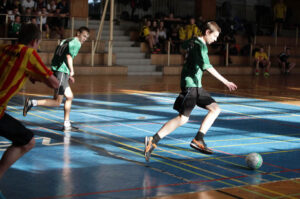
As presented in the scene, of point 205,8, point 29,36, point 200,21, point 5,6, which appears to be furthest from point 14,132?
point 205,8

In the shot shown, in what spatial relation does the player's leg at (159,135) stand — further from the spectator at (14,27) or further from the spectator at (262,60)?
the spectator at (262,60)

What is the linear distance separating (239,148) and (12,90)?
4564 mm

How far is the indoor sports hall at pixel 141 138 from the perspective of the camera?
6.38 m

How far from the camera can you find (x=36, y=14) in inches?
892

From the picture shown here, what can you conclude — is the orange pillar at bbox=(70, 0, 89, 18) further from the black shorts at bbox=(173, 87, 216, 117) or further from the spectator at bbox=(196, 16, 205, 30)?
the black shorts at bbox=(173, 87, 216, 117)

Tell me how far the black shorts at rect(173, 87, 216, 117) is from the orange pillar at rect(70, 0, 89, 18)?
55.9 feet

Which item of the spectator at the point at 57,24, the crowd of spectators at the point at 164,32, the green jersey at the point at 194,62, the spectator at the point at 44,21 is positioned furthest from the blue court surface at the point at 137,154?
the crowd of spectators at the point at 164,32

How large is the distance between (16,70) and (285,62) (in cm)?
2284

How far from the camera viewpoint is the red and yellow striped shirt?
5.35m

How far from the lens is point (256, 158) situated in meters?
7.35

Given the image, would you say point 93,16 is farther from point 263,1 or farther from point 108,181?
point 108,181

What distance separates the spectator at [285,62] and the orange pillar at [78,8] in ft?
32.2

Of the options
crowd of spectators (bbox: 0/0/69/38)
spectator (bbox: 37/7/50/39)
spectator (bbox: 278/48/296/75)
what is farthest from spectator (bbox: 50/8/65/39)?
spectator (bbox: 278/48/296/75)

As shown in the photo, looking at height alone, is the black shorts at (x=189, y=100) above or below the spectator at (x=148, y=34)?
below
